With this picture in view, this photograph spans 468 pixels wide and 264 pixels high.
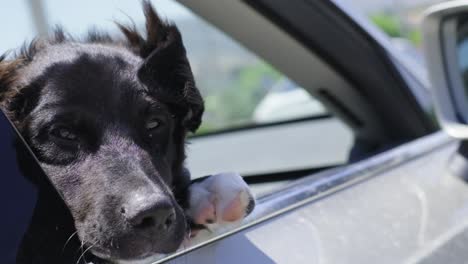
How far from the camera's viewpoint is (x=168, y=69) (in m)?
2.31

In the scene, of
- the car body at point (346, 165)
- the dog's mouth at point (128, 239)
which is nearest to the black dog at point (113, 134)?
the dog's mouth at point (128, 239)

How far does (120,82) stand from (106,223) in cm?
55

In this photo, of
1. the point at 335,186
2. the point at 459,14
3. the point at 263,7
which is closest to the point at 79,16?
the point at 335,186

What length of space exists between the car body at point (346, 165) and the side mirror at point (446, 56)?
168 millimetres

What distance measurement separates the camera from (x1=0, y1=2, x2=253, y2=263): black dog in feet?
6.05

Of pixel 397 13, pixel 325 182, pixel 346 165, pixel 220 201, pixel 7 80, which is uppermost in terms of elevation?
pixel 7 80

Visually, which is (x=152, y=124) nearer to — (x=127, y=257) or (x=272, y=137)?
(x=127, y=257)

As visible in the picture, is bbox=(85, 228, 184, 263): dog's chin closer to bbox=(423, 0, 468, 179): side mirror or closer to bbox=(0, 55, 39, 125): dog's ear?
bbox=(0, 55, 39, 125): dog's ear

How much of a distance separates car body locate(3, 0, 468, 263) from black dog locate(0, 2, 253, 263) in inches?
4.8

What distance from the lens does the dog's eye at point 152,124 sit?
2.25m

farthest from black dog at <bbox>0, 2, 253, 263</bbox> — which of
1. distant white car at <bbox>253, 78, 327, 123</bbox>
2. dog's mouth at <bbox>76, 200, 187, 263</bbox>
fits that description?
distant white car at <bbox>253, 78, 327, 123</bbox>

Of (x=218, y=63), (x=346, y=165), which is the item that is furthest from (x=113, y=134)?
(x=218, y=63)

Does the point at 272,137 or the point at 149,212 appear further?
the point at 272,137

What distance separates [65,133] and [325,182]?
96 centimetres
